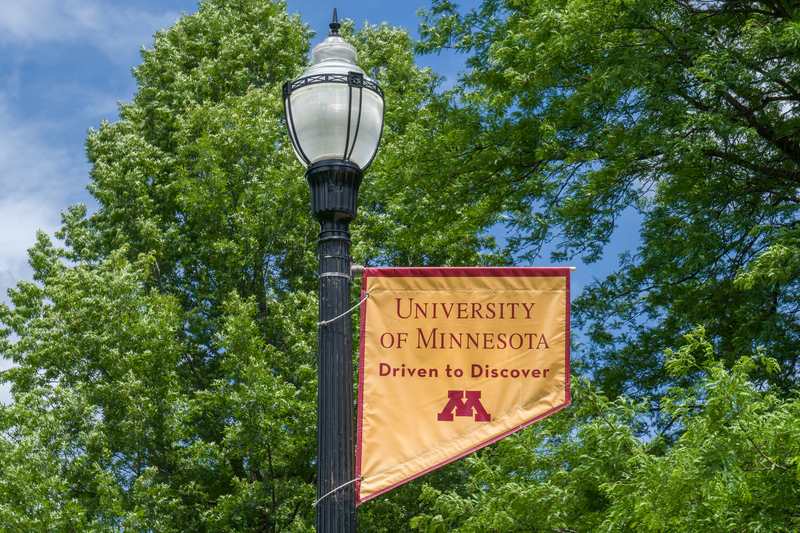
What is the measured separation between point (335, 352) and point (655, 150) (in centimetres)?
944

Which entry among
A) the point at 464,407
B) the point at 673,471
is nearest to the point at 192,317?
the point at 673,471

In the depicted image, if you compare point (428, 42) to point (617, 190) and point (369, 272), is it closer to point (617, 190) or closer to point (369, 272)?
point (617, 190)

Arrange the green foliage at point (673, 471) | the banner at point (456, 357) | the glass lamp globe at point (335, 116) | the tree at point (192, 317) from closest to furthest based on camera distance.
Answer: the banner at point (456, 357)
the glass lamp globe at point (335, 116)
the green foliage at point (673, 471)
the tree at point (192, 317)

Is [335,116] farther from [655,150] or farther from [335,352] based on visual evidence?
[655,150]

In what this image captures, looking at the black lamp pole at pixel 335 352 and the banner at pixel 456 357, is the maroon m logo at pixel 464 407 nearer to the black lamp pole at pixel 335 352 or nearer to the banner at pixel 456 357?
the banner at pixel 456 357

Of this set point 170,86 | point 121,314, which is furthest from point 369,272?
point 170,86

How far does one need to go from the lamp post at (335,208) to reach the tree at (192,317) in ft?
31.6

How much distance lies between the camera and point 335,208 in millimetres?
4543

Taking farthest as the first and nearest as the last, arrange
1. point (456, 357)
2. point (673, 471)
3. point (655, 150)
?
point (655, 150) < point (673, 471) < point (456, 357)

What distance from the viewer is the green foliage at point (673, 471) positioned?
19.4ft

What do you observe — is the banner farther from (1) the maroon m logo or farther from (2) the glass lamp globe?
(2) the glass lamp globe

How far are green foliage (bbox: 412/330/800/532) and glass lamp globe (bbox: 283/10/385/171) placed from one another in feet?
11.3

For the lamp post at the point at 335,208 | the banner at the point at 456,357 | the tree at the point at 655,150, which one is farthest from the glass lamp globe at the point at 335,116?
the tree at the point at 655,150

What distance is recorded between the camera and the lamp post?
418 cm
